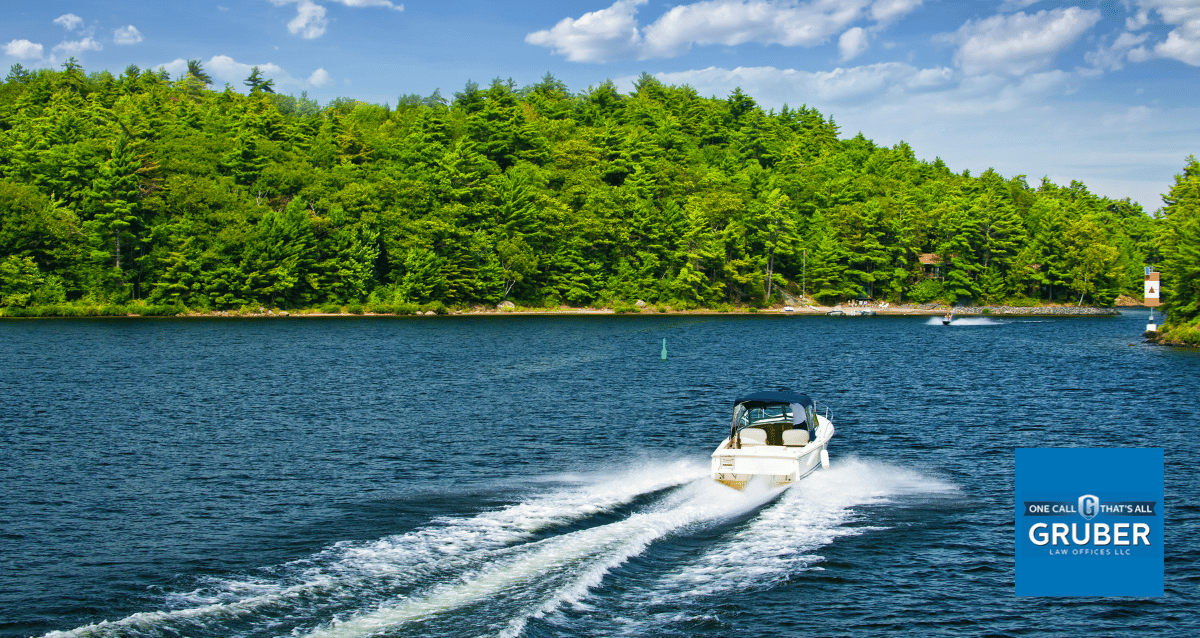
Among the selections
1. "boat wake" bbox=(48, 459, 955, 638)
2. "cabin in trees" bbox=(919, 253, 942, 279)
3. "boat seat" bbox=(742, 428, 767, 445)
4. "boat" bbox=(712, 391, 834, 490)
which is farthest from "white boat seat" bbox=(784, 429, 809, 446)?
"cabin in trees" bbox=(919, 253, 942, 279)

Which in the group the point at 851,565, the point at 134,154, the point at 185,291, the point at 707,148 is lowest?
the point at 851,565

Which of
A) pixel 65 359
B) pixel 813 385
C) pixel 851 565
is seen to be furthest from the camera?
pixel 65 359

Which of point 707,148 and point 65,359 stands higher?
point 707,148

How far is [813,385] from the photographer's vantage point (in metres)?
51.8

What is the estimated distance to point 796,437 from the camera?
25719 millimetres

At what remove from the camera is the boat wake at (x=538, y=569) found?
1478 centimetres

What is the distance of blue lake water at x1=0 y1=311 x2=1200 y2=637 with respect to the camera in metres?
15.9

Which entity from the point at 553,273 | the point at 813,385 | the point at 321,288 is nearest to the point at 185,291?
the point at 321,288

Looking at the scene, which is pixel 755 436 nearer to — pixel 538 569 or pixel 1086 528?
pixel 538 569

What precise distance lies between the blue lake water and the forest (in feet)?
177

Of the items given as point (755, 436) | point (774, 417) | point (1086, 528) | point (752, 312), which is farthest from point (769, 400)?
point (752, 312)

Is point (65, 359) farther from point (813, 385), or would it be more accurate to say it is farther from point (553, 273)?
point (553, 273)

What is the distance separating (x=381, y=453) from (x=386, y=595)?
15.3 metres

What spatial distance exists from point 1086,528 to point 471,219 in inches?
4577
